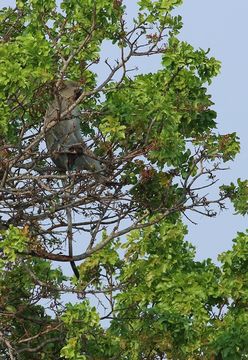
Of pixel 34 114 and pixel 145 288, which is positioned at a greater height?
pixel 34 114

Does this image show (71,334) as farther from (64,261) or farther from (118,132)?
(118,132)

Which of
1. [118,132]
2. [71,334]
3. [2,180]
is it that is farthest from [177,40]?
[71,334]

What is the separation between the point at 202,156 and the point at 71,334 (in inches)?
126

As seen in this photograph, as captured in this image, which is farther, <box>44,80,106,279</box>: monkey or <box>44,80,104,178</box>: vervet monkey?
<box>44,80,104,178</box>: vervet monkey

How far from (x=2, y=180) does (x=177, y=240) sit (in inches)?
164

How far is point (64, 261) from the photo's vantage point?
650 inches

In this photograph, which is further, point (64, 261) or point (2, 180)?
point (64, 261)

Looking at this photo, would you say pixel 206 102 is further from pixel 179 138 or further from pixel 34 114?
pixel 34 114

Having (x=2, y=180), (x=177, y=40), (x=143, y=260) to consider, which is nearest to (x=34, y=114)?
(x=2, y=180)

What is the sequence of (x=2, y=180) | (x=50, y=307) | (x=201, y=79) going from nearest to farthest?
(x=2, y=180) < (x=50, y=307) < (x=201, y=79)

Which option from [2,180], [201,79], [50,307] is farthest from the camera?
[201,79]

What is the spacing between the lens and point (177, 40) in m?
16.4

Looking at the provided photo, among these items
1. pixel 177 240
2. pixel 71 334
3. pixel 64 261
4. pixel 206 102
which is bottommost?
pixel 71 334

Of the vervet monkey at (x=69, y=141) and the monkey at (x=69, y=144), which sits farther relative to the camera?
the vervet monkey at (x=69, y=141)
